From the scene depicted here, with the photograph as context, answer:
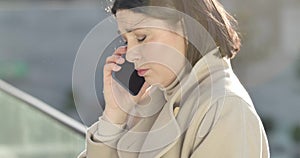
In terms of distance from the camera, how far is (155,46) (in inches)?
56.9

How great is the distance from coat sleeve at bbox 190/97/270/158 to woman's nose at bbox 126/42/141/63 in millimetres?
203

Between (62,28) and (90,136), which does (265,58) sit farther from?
(90,136)

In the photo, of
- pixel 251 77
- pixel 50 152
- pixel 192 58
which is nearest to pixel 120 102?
pixel 192 58

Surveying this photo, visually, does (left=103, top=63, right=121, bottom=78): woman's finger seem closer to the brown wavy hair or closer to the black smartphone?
the black smartphone

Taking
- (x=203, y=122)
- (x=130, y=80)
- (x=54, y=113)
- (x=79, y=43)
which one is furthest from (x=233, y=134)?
(x=79, y=43)

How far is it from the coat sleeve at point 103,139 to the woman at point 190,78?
0.28 ft

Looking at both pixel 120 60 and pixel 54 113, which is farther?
pixel 54 113

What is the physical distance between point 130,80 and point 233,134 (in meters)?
0.48

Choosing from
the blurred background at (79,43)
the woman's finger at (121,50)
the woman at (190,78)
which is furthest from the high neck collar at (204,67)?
the blurred background at (79,43)

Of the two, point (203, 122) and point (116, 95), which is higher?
point (203, 122)

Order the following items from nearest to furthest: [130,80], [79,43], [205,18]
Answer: [205,18] → [130,80] → [79,43]

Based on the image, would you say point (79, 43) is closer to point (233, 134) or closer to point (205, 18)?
point (205, 18)

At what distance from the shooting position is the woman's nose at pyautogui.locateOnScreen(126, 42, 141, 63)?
147 centimetres

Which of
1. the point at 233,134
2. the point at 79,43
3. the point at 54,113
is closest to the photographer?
the point at 233,134
